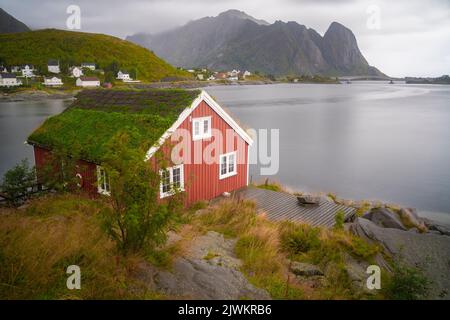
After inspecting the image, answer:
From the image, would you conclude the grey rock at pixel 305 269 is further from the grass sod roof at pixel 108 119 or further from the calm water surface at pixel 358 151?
the calm water surface at pixel 358 151

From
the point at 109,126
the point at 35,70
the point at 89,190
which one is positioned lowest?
the point at 89,190

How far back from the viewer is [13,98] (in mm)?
99062

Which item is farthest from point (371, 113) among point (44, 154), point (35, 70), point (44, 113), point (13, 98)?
point (35, 70)

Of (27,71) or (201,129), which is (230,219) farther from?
(27,71)

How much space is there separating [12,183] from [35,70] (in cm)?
14697

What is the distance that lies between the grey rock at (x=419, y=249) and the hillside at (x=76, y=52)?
14869 cm

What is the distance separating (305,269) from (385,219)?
33.1 feet

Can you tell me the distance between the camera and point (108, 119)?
53.1 ft

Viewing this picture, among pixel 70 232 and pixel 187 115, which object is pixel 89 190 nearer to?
pixel 187 115

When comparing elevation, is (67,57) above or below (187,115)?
above

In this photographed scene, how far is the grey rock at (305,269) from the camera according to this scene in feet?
27.2

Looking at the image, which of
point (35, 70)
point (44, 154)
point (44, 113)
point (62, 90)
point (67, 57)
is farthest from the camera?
point (67, 57)
